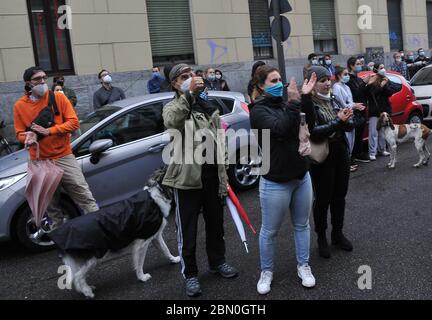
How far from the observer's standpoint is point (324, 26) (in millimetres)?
17094

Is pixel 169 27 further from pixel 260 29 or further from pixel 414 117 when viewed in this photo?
pixel 414 117

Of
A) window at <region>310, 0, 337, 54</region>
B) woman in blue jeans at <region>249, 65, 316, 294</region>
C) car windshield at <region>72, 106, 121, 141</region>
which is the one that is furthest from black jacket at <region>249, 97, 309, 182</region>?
window at <region>310, 0, 337, 54</region>

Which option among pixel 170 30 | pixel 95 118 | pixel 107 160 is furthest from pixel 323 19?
pixel 107 160

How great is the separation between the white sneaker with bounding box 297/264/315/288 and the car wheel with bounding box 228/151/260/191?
307cm

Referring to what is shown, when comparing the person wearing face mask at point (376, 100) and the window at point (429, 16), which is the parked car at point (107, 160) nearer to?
the person wearing face mask at point (376, 100)

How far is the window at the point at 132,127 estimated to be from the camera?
18.6ft

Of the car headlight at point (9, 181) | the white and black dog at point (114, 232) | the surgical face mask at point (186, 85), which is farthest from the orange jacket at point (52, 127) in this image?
the surgical face mask at point (186, 85)

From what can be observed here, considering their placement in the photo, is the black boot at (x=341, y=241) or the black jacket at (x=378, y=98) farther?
the black jacket at (x=378, y=98)

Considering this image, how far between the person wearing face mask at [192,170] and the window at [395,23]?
1839cm

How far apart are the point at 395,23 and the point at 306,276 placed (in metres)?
19.3

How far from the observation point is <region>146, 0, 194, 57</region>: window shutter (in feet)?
41.1

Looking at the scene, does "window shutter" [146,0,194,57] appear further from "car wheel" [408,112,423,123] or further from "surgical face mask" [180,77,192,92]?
"surgical face mask" [180,77,192,92]
